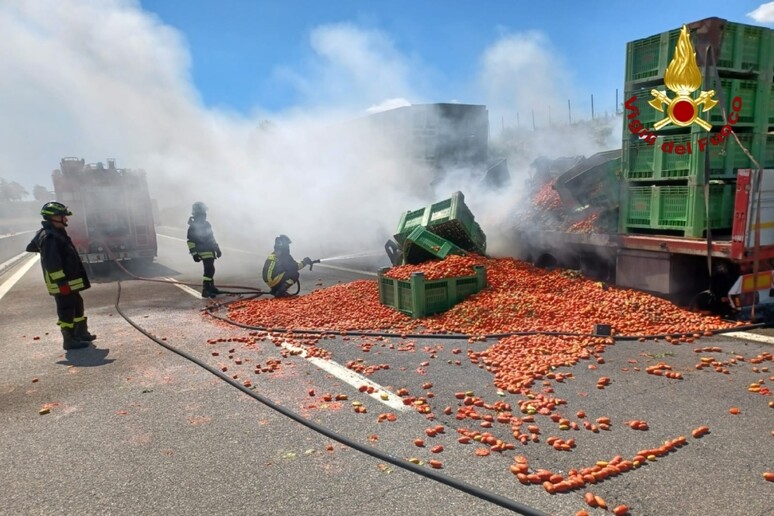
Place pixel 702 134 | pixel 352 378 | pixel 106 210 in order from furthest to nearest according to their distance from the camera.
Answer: pixel 106 210, pixel 702 134, pixel 352 378

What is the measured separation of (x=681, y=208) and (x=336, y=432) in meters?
5.45

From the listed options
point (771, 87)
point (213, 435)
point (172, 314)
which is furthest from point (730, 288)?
point (172, 314)

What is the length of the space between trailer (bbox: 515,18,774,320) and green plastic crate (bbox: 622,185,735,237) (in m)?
0.01

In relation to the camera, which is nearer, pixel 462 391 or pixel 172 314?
pixel 462 391

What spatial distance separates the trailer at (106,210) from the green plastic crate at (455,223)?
10.6 meters

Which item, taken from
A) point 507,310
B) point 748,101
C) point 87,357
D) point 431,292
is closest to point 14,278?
point 87,357

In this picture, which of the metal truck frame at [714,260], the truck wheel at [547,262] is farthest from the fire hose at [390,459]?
the truck wheel at [547,262]

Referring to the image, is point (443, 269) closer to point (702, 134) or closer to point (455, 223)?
point (455, 223)

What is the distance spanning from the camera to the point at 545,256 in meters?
8.98

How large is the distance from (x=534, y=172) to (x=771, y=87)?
16.0ft

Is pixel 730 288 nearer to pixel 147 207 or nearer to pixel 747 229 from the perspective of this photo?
pixel 747 229

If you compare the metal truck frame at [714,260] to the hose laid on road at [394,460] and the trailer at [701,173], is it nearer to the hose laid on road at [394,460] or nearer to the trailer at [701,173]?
the trailer at [701,173]

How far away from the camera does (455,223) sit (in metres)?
8.70

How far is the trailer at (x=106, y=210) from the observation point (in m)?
14.9
